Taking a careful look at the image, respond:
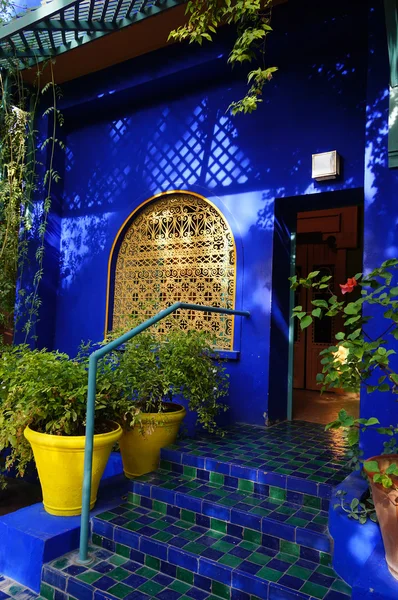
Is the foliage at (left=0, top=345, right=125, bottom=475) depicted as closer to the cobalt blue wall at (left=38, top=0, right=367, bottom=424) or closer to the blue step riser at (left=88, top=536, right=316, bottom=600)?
the blue step riser at (left=88, top=536, right=316, bottom=600)

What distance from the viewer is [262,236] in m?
4.34

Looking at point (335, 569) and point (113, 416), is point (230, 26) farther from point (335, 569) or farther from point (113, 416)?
point (335, 569)

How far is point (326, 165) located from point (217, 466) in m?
2.61

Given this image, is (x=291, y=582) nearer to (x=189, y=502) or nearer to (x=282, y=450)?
(x=189, y=502)

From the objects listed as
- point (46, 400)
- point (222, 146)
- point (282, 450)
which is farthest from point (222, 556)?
point (222, 146)

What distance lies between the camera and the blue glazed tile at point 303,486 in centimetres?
276

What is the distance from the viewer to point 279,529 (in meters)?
2.51

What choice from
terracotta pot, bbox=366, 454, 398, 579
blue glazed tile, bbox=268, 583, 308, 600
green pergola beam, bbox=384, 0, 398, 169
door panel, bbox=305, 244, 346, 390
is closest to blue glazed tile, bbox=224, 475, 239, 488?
blue glazed tile, bbox=268, 583, 308, 600

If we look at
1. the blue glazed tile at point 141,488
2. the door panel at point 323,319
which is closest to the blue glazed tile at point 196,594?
the blue glazed tile at point 141,488

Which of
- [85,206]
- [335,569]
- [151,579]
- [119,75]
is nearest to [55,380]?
[151,579]

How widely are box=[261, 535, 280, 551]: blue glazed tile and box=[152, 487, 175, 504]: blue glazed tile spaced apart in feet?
2.10

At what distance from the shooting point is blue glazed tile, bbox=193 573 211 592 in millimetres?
2318

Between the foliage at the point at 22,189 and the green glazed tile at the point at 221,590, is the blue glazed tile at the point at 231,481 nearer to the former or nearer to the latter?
the green glazed tile at the point at 221,590

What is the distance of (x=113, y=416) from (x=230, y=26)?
3617 millimetres
